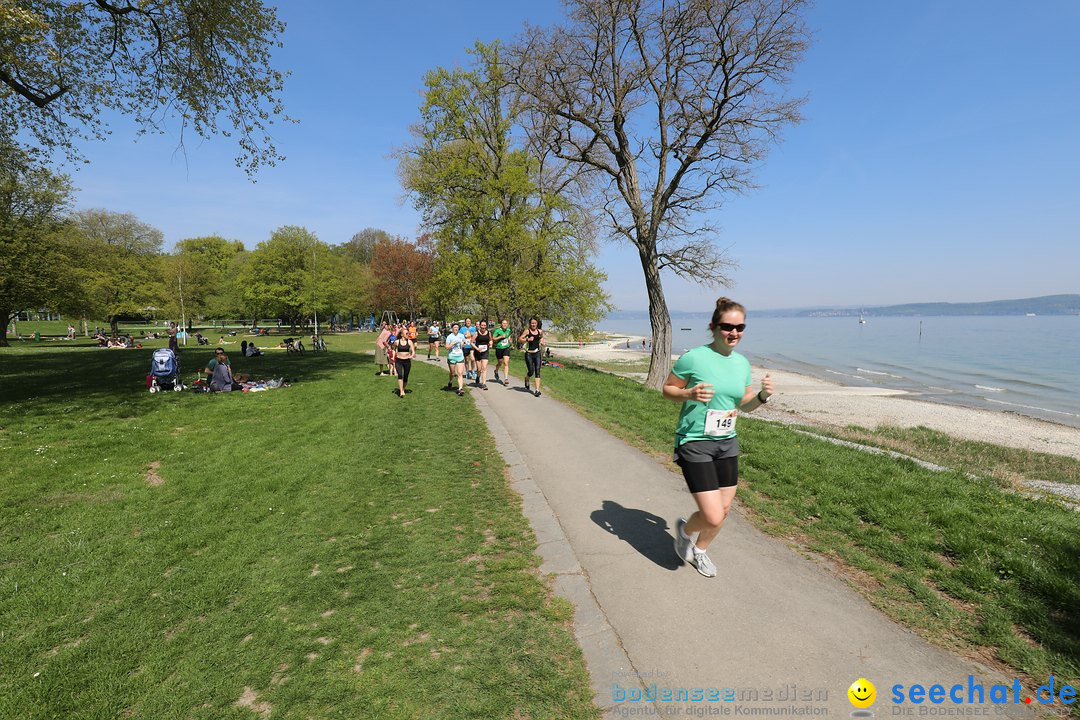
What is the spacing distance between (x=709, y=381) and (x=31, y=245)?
3734cm

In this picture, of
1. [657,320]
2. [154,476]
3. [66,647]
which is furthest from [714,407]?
[657,320]

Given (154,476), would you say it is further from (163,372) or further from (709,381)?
(709,381)

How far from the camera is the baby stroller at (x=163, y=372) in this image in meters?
12.6

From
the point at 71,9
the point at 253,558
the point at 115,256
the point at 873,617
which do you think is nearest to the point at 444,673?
the point at 253,558

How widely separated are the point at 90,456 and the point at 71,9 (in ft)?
36.4

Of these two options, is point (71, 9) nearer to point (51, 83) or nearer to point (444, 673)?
point (51, 83)

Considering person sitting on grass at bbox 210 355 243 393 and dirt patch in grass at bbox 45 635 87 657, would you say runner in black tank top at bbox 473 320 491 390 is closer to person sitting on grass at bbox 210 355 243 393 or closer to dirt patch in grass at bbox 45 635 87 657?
person sitting on grass at bbox 210 355 243 393

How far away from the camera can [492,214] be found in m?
23.2

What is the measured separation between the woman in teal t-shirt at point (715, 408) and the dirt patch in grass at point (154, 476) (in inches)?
284

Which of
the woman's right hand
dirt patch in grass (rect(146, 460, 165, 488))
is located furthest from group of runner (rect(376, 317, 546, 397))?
the woman's right hand

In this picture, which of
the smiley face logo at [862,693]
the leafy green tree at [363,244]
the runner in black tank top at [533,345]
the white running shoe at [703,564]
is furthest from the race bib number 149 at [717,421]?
the leafy green tree at [363,244]

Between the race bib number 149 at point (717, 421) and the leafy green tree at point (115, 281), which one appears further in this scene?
the leafy green tree at point (115, 281)

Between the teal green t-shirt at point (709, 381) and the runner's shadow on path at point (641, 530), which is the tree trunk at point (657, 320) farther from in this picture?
the teal green t-shirt at point (709, 381)

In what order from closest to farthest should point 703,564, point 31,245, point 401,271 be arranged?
point 703,564
point 31,245
point 401,271
